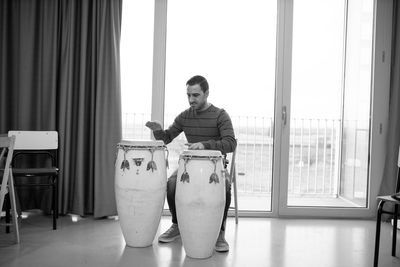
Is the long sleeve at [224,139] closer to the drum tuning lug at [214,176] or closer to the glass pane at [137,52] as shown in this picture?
the drum tuning lug at [214,176]

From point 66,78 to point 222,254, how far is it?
6.56 feet

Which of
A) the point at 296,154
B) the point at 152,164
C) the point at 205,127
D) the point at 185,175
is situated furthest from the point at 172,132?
the point at 296,154

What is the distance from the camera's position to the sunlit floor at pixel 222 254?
2.55m

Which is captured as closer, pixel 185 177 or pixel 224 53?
pixel 185 177

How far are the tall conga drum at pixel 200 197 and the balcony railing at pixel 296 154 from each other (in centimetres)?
232

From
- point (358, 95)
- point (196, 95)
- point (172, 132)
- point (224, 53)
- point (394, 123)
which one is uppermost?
point (224, 53)

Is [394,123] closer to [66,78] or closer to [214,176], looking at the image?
[214,176]

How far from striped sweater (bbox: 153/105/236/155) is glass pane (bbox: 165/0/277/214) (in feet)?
2.89

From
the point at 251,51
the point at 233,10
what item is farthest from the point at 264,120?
the point at 233,10

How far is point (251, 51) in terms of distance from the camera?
13.8ft

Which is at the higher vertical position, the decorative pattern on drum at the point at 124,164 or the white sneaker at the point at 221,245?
the decorative pattern on drum at the point at 124,164

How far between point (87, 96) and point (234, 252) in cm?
188

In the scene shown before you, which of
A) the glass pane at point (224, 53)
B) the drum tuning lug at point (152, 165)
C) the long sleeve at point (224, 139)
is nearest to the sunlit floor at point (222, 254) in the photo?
the drum tuning lug at point (152, 165)

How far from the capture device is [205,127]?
3068 millimetres
